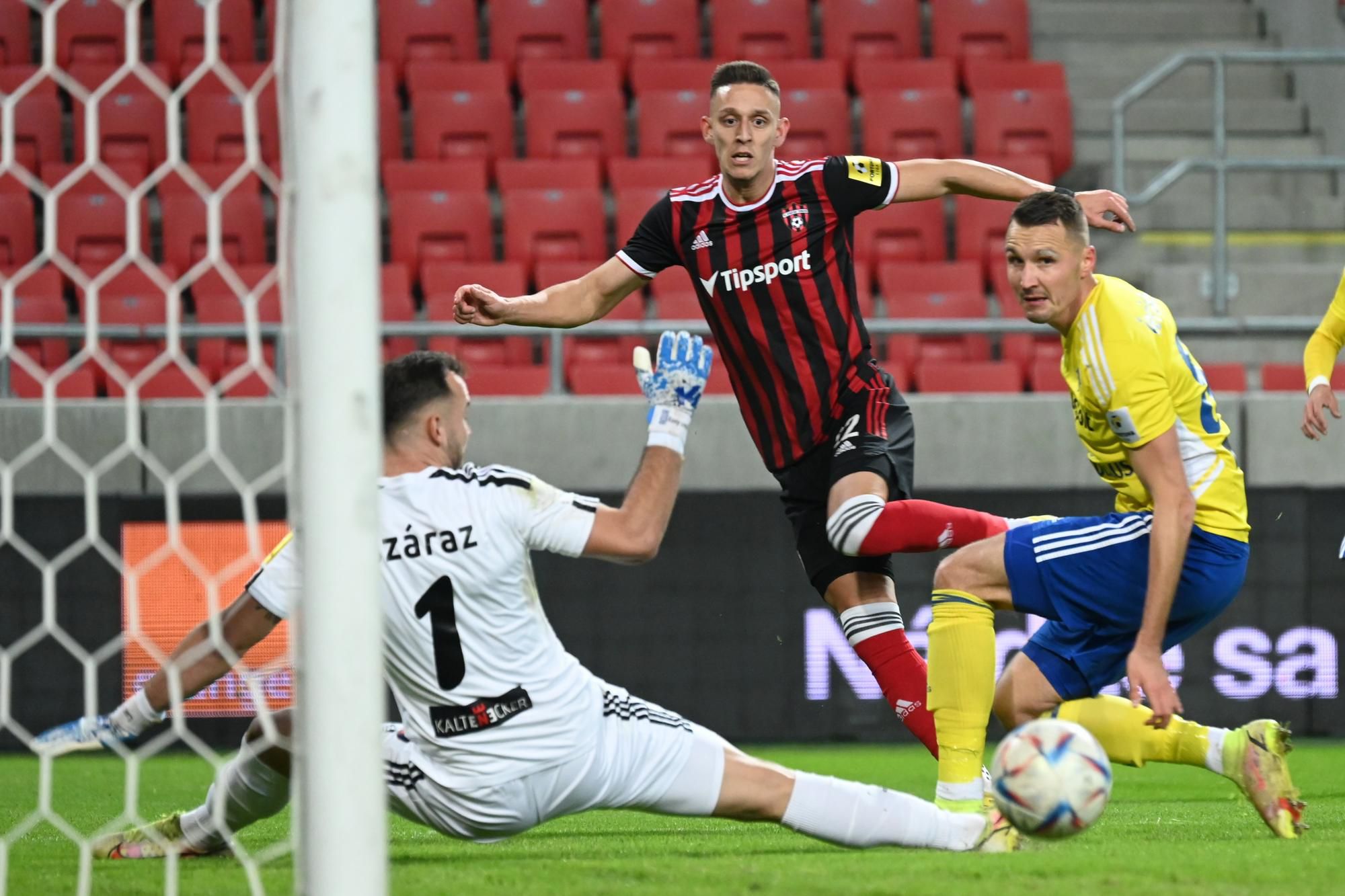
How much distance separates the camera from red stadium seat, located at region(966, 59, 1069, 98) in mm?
11656

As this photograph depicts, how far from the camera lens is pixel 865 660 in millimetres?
5082

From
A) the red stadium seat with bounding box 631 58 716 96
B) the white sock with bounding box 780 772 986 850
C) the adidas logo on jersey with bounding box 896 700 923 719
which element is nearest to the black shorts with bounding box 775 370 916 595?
the adidas logo on jersey with bounding box 896 700 923 719

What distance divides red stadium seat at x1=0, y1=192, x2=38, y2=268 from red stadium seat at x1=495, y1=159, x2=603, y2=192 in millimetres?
2991

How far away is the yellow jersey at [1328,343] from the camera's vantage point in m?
5.47

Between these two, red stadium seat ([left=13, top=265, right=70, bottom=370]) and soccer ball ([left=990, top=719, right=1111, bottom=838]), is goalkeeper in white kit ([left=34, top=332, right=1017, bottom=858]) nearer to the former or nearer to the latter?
soccer ball ([left=990, top=719, right=1111, bottom=838])

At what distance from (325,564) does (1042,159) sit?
8.86 m

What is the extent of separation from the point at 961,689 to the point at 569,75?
8194mm

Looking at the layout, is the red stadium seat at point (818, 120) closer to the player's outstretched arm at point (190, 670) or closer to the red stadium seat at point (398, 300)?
the red stadium seat at point (398, 300)

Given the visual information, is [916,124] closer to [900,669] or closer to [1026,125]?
[1026,125]

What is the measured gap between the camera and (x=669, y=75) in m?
11.6

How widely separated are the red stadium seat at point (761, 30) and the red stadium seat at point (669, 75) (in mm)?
463

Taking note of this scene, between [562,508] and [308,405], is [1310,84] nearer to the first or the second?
[562,508]

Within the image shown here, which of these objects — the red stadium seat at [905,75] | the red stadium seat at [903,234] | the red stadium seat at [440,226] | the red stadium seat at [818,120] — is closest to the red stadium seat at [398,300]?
the red stadium seat at [440,226]

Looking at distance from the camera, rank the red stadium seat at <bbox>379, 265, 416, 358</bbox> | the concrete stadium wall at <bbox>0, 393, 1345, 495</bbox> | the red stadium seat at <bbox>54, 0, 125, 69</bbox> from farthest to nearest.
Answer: the red stadium seat at <bbox>54, 0, 125, 69</bbox>
the red stadium seat at <bbox>379, 265, 416, 358</bbox>
the concrete stadium wall at <bbox>0, 393, 1345, 495</bbox>
